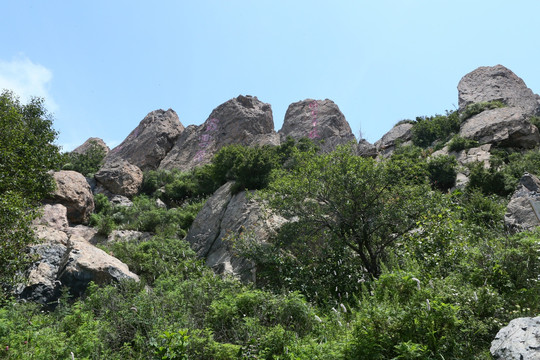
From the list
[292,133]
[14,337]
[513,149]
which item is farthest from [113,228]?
[513,149]

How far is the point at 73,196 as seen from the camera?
55.7ft

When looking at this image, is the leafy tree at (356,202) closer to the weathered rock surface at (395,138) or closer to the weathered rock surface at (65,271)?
the weathered rock surface at (65,271)

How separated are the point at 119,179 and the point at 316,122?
657 inches

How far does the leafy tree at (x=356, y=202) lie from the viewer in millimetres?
9344

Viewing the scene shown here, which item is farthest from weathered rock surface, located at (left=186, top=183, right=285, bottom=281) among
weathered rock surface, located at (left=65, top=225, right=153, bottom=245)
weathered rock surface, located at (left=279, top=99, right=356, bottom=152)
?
weathered rock surface, located at (left=279, top=99, right=356, bottom=152)

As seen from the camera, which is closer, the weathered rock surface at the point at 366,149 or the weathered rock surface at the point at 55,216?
the weathered rock surface at the point at 55,216

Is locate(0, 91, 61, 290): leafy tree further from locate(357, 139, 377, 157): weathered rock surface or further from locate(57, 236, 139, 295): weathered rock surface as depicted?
locate(357, 139, 377, 157): weathered rock surface

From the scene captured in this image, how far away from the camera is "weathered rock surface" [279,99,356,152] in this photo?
31.3 metres

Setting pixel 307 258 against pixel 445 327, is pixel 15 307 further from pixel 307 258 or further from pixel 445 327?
pixel 445 327

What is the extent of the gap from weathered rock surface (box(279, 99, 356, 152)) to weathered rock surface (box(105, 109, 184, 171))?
35.0 feet

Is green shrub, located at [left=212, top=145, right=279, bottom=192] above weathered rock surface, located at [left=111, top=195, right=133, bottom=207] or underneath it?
underneath

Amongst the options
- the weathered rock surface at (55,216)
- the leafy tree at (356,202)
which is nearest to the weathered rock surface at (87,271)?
the leafy tree at (356,202)

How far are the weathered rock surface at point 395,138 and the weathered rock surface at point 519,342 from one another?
2872 centimetres

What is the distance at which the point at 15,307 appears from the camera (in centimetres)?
739
